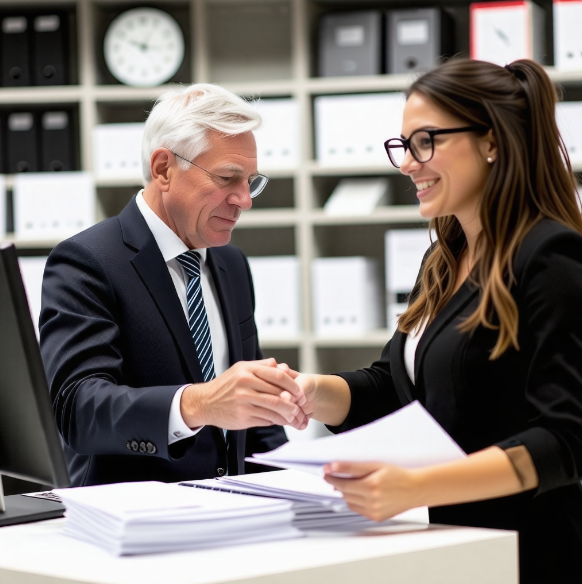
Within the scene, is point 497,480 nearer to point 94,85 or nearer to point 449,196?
point 449,196

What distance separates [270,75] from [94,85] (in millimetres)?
777

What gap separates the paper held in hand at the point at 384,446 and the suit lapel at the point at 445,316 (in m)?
0.27

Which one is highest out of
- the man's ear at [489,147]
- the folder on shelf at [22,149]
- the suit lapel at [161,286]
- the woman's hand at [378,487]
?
the folder on shelf at [22,149]

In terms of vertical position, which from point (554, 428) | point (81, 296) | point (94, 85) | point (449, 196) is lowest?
point (554, 428)

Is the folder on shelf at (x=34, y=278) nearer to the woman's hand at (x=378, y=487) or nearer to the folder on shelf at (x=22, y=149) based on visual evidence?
the folder on shelf at (x=22, y=149)

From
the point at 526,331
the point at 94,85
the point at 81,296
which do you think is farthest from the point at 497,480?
the point at 94,85

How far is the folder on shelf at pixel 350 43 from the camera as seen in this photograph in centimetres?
357

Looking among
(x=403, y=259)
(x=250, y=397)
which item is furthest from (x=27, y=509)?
(x=403, y=259)

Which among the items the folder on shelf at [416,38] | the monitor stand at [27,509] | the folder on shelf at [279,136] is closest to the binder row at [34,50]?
the folder on shelf at [279,136]

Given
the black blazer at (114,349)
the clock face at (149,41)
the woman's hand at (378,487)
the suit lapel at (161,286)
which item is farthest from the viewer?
the clock face at (149,41)

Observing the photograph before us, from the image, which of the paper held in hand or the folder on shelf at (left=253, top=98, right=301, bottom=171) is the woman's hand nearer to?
the paper held in hand

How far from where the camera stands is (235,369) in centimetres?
145

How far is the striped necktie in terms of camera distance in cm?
192

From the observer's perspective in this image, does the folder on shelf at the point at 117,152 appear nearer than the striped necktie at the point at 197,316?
No
